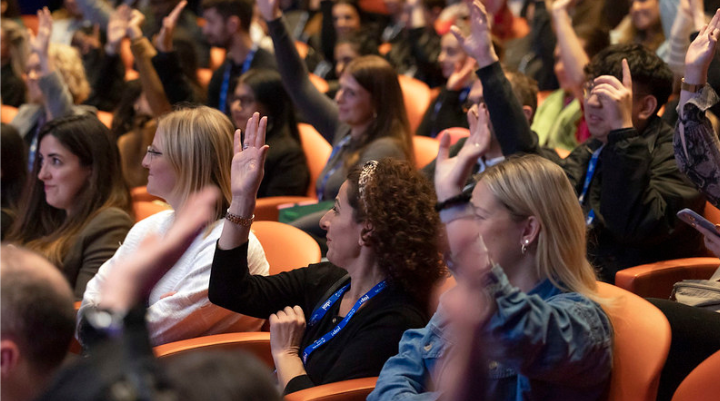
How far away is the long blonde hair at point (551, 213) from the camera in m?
1.70

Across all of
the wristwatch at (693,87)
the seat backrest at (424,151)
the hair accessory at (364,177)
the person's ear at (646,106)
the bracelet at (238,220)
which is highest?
the wristwatch at (693,87)

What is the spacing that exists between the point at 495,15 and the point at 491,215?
4.46 m

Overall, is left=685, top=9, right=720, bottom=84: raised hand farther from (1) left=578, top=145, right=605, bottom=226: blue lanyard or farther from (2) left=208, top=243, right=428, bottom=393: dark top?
(2) left=208, top=243, right=428, bottom=393: dark top

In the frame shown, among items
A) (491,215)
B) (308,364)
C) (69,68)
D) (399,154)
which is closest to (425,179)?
(491,215)

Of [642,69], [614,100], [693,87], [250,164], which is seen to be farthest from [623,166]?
[250,164]

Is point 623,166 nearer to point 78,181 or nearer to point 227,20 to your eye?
point 78,181

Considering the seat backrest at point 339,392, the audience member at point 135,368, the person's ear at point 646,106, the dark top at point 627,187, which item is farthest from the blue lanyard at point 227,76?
the audience member at point 135,368

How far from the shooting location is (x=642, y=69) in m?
2.74

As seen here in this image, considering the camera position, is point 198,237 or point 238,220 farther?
point 198,237

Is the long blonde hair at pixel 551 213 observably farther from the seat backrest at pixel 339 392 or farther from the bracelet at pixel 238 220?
the bracelet at pixel 238 220

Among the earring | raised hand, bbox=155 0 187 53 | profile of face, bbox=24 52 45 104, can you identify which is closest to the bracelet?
the earring

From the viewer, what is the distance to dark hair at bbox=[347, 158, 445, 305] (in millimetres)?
2008

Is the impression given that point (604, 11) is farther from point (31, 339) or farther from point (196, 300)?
point (31, 339)

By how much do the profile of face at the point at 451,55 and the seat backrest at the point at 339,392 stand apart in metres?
3.03
